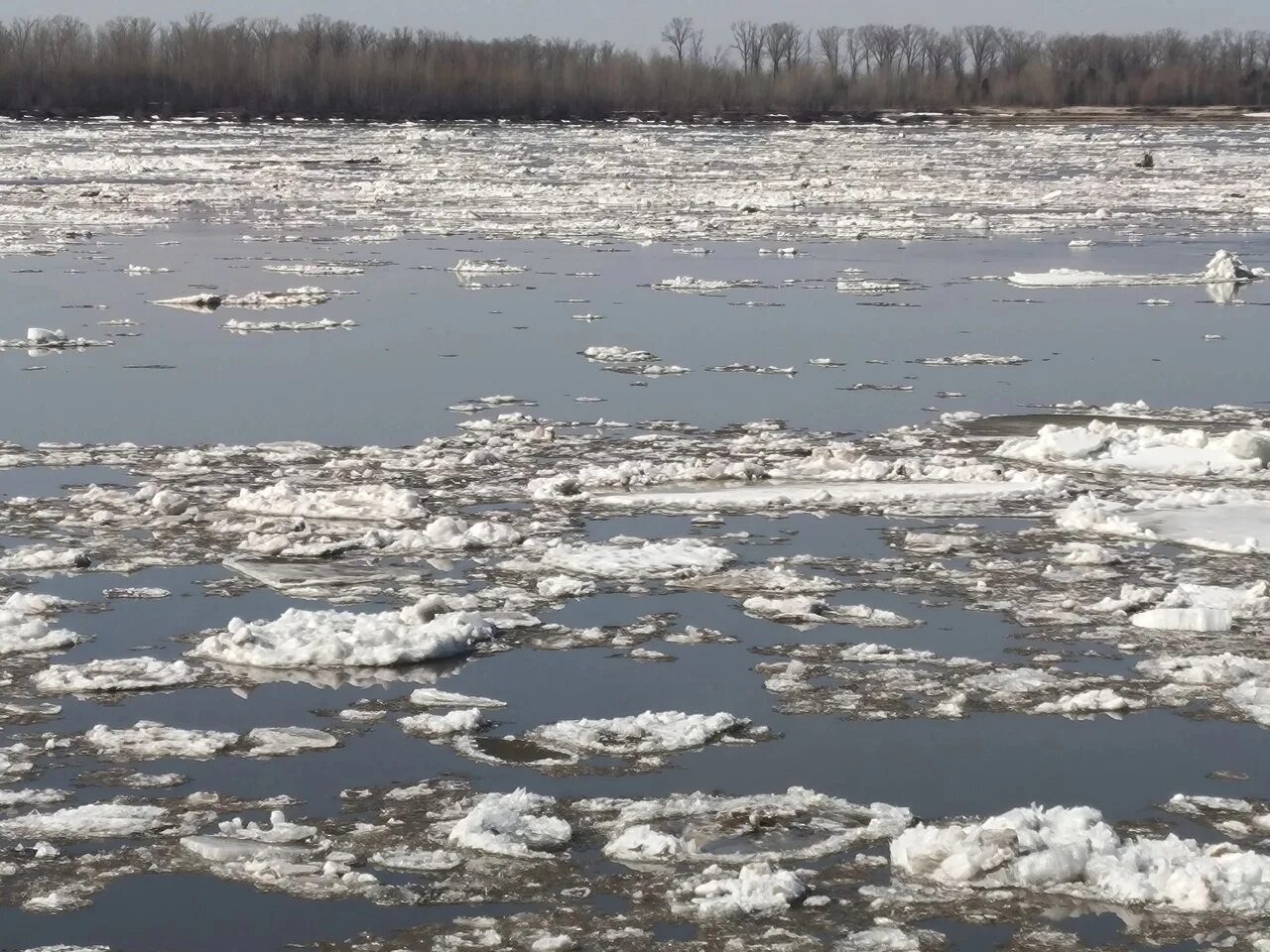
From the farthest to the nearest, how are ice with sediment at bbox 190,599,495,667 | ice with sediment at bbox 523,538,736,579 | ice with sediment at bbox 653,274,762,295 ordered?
ice with sediment at bbox 653,274,762,295
ice with sediment at bbox 523,538,736,579
ice with sediment at bbox 190,599,495,667

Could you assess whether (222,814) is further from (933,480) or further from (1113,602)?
(933,480)

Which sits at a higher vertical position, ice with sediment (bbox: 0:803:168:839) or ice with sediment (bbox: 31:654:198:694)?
ice with sediment (bbox: 31:654:198:694)

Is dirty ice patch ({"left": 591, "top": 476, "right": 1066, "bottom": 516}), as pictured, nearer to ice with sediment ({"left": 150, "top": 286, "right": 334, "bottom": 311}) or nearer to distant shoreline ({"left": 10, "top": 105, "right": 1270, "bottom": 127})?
ice with sediment ({"left": 150, "top": 286, "right": 334, "bottom": 311})

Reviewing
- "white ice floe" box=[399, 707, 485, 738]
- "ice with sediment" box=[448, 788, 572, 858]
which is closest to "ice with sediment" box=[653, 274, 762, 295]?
"white ice floe" box=[399, 707, 485, 738]

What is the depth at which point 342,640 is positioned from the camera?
6.49 metres

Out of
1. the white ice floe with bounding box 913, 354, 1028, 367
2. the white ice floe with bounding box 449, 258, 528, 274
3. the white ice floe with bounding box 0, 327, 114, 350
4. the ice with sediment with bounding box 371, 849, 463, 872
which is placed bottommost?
the ice with sediment with bounding box 371, 849, 463, 872

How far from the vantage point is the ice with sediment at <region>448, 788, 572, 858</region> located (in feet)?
15.8

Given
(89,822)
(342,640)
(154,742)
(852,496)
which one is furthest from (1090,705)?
(852,496)

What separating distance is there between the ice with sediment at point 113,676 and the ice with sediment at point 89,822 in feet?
3.61

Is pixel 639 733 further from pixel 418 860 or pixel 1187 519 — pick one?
pixel 1187 519

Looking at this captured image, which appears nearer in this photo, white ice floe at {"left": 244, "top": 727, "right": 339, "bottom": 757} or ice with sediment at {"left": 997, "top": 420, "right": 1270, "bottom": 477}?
white ice floe at {"left": 244, "top": 727, "right": 339, "bottom": 757}


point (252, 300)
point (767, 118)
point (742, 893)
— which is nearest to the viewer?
point (742, 893)

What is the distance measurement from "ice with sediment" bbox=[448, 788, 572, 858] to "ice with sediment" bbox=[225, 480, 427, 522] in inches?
144

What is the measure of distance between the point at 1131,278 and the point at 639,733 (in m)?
14.6
